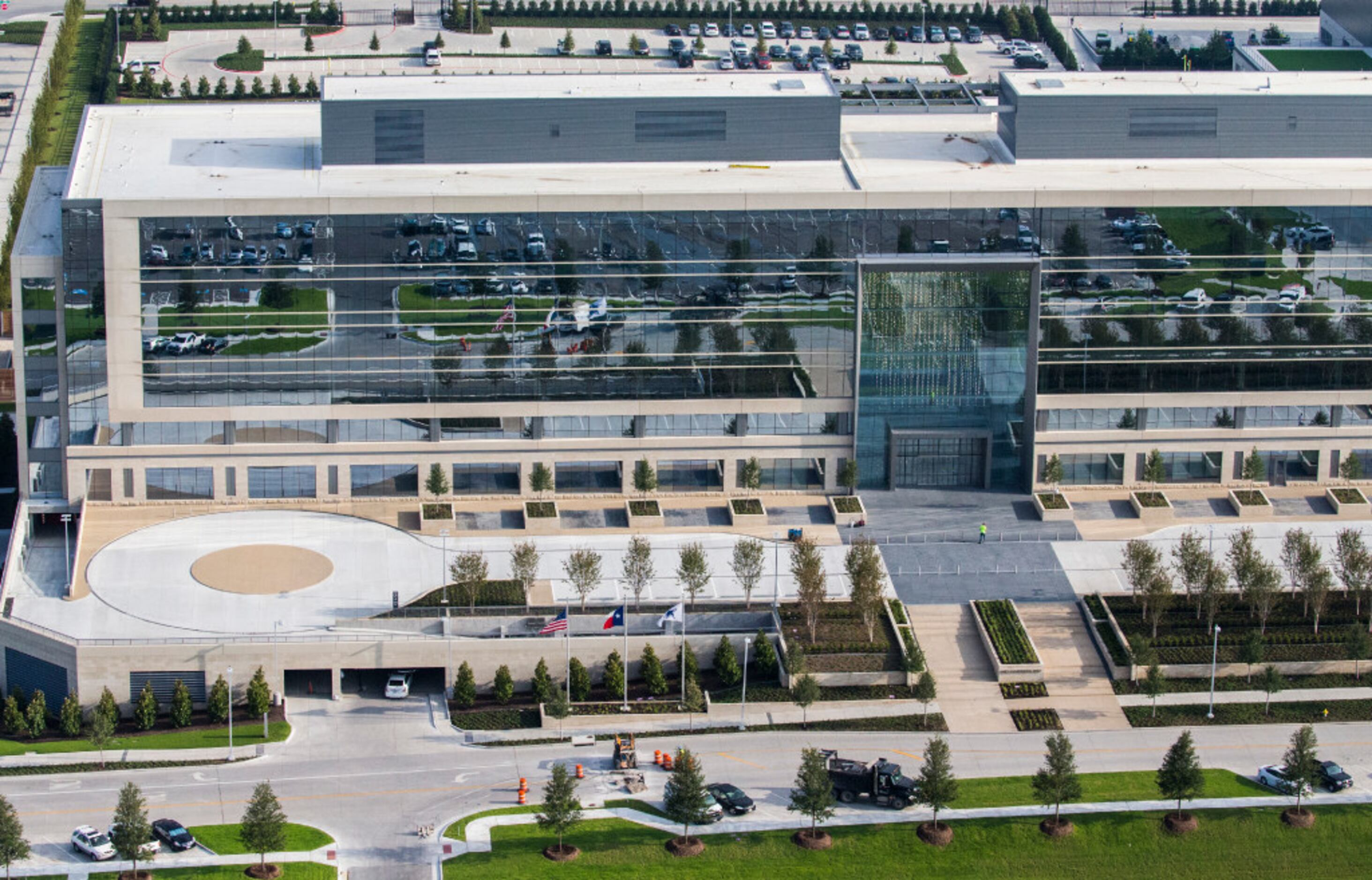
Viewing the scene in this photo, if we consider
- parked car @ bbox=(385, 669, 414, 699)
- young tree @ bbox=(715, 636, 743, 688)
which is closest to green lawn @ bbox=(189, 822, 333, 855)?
parked car @ bbox=(385, 669, 414, 699)

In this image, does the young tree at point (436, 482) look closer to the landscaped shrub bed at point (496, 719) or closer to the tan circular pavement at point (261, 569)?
the tan circular pavement at point (261, 569)

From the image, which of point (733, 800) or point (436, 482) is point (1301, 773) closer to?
point (733, 800)

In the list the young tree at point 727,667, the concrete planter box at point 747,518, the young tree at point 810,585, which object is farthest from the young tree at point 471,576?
the concrete planter box at point 747,518

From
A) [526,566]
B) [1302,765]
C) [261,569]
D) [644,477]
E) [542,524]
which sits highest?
[644,477]

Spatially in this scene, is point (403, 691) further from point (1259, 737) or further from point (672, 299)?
point (1259, 737)

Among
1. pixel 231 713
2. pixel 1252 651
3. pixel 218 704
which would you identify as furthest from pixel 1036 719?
pixel 218 704

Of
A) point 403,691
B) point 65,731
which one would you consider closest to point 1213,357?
point 403,691
